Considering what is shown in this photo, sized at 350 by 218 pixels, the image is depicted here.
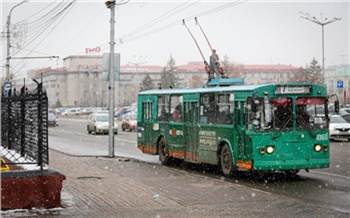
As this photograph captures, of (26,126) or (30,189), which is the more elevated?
(26,126)

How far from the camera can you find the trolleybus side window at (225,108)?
17.6 metres

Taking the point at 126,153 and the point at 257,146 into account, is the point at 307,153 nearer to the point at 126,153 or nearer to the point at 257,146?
the point at 257,146

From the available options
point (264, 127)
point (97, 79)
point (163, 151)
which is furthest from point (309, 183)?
point (97, 79)

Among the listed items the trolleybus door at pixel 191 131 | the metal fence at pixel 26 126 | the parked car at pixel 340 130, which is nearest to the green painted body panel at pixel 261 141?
the trolleybus door at pixel 191 131

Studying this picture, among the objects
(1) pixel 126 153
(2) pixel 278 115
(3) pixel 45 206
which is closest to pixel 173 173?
(2) pixel 278 115

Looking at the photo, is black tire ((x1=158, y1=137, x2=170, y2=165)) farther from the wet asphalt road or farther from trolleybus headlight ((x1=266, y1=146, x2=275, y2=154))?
trolleybus headlight ((x1=266, y1=146, x2=275, y2=154))

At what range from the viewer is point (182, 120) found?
2077cm

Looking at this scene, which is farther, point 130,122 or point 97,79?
point 97,79

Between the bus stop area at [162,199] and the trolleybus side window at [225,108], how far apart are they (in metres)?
1.85

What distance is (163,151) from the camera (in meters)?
22.3

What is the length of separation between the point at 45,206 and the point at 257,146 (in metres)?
6.82

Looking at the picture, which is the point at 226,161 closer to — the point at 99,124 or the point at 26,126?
the point at 26,126

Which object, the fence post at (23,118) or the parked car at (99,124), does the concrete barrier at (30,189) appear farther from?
the parked car at (99,124)

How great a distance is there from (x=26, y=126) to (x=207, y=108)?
23.8 ft
